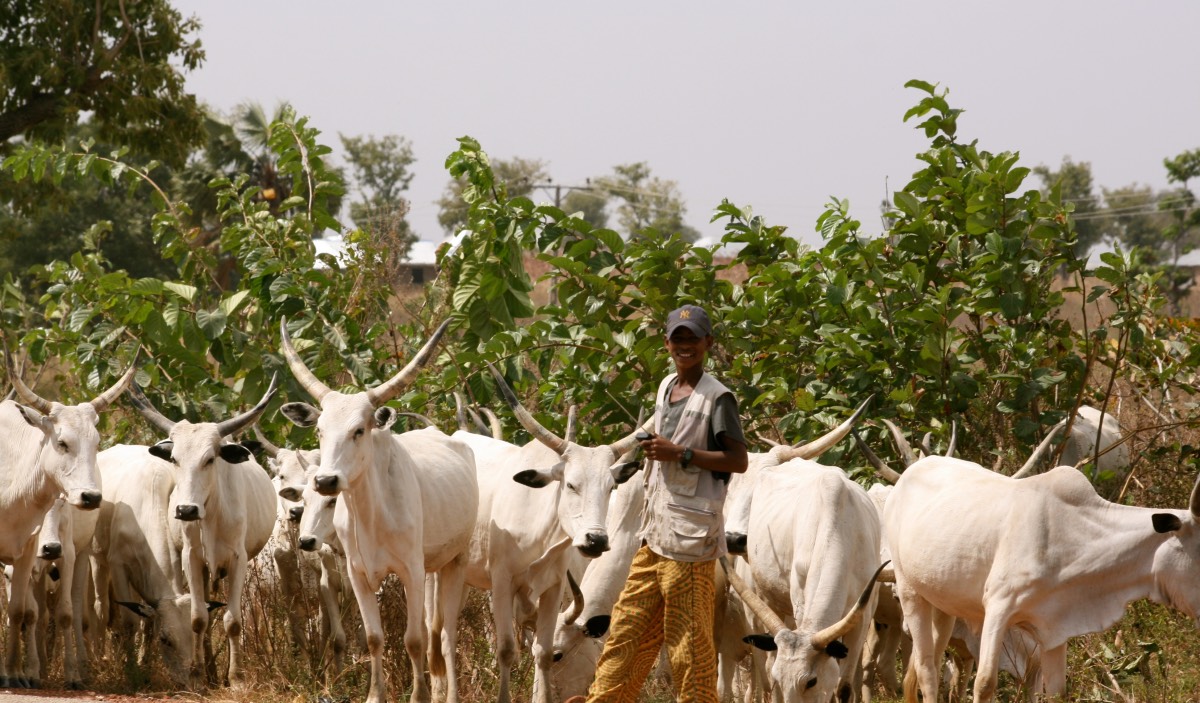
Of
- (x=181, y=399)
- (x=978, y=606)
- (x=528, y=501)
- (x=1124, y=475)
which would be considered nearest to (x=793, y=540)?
(x=978, y=606)

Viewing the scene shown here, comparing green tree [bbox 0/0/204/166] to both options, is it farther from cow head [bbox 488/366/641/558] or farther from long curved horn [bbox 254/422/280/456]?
cow head [bbox 488/366/641/558]

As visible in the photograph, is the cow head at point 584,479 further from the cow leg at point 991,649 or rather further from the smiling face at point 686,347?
the cow leg at point 991,649

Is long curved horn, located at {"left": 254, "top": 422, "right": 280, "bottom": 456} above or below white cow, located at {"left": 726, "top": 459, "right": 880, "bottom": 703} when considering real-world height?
above

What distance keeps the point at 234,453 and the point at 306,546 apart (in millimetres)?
1093

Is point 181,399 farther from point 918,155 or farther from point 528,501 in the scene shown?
point 918,155

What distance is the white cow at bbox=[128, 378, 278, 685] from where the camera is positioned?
31.0 ft

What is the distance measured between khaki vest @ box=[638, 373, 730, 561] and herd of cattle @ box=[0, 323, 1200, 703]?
1.29m

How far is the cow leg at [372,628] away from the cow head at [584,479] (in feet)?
3.51

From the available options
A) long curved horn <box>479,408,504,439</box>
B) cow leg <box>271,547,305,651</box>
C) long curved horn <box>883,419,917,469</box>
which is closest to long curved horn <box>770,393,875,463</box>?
long curved horn <box>883,419,917,469</box>

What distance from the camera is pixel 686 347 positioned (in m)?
6.03

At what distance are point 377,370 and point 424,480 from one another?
2880 mm

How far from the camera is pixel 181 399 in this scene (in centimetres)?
1202

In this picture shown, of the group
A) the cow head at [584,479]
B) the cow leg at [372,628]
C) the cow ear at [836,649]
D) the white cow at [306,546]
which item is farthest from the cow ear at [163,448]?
the cow ear at [836,649]

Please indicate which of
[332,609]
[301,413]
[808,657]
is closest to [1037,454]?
[808,657]
